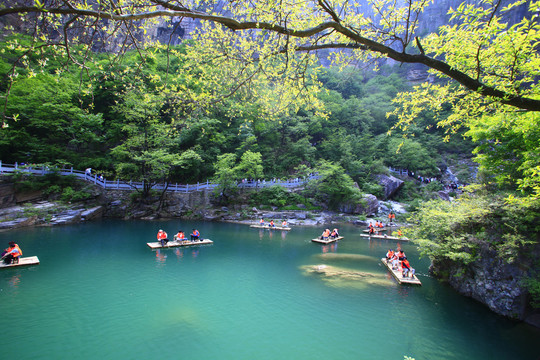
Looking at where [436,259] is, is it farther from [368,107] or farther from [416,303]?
[368,107]

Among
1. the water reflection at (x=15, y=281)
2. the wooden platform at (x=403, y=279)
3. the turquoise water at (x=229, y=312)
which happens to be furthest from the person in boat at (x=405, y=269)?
the water reflection at (x=15, y=281)

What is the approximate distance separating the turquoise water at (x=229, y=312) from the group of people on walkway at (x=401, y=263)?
0.71m

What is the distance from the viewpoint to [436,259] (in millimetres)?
11742

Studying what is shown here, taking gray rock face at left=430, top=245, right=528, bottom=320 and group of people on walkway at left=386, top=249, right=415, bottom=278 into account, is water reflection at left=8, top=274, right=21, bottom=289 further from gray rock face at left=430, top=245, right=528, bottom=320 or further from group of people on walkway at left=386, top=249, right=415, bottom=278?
gray rock face at left=430, top=245, right=528, bottom=320

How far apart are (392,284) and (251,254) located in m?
7.21

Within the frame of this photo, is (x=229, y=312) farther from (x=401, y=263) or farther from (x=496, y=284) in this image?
(x=496, y=284)

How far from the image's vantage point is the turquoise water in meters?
6.59

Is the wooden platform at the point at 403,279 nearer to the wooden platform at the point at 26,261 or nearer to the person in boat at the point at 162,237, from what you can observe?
the person in boat at the point at 162,237

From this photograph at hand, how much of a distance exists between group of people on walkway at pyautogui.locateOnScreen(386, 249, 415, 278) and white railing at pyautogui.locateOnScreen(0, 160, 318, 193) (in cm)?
1749

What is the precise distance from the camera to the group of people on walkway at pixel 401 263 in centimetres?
1177

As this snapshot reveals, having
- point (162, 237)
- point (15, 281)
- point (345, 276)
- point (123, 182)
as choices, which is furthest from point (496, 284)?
point (123, 182)

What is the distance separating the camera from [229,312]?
831 cm

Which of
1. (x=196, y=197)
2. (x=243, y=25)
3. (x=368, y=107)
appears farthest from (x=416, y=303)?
(x=368, y=107)

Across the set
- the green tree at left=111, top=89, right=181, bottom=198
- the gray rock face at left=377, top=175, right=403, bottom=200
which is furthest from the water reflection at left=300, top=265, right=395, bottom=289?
the gray rock face at left=377, top=175, right=403, bottom=200
